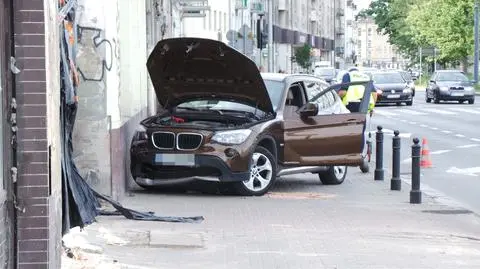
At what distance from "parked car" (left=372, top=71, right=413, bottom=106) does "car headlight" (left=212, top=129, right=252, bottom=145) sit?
29.8m

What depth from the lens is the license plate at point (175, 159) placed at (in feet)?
38.5

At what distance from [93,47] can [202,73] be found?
7.91 feet

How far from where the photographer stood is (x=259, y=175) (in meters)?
12.3

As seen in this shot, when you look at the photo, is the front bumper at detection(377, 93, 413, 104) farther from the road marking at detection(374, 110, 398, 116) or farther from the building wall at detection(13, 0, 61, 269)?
the building wall at detection(13, 0, 61, 269)

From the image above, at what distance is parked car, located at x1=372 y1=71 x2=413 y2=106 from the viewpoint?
41.2 m

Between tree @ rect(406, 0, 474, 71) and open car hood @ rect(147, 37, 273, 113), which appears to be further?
tree @ rect(406, 0, 474, 71)

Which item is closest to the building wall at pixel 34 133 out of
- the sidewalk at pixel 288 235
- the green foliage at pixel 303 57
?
the sidewalk at pixel 288 235

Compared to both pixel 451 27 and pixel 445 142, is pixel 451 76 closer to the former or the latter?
pixel 445 142

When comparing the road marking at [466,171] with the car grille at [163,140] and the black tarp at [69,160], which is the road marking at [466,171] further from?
the black tarp at [69,160]

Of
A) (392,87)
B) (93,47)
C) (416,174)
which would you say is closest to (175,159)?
(93,47)

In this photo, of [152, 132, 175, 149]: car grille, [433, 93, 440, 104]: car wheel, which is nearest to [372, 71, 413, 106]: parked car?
[433, 93, 440, 104]: car wheel

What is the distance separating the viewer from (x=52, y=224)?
6.04 m

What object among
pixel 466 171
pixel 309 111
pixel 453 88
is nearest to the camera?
pixel 309 111

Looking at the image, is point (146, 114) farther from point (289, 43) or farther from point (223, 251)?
point (289, 43)
